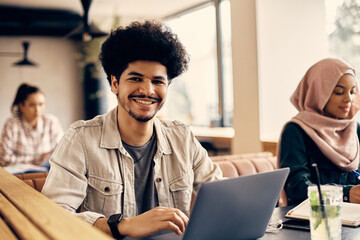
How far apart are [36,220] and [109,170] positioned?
24.9 inches

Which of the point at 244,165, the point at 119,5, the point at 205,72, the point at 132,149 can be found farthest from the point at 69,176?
the point at 119,5

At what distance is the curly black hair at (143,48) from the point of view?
1.74 metres

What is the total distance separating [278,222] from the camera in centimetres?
142

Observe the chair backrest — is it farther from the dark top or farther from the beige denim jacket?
the dark top

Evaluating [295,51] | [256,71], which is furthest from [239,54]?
[295,51]

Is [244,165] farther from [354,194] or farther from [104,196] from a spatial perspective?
[104,196]

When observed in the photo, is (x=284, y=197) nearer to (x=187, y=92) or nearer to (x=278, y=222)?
(x=278, y=222)

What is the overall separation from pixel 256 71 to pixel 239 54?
0.83 ft

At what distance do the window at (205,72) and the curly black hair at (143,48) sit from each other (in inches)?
145

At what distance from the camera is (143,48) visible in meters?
1.74

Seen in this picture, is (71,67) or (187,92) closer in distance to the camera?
(187,92)

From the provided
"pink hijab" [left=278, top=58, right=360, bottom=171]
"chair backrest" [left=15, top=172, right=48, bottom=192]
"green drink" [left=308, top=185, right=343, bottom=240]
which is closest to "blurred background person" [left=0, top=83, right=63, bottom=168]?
"chair backrest" [left=15, top=172, right=48, bottom=192]

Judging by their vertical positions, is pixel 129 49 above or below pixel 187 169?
above

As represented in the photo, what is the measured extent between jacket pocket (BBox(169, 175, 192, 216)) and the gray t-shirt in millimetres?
81
